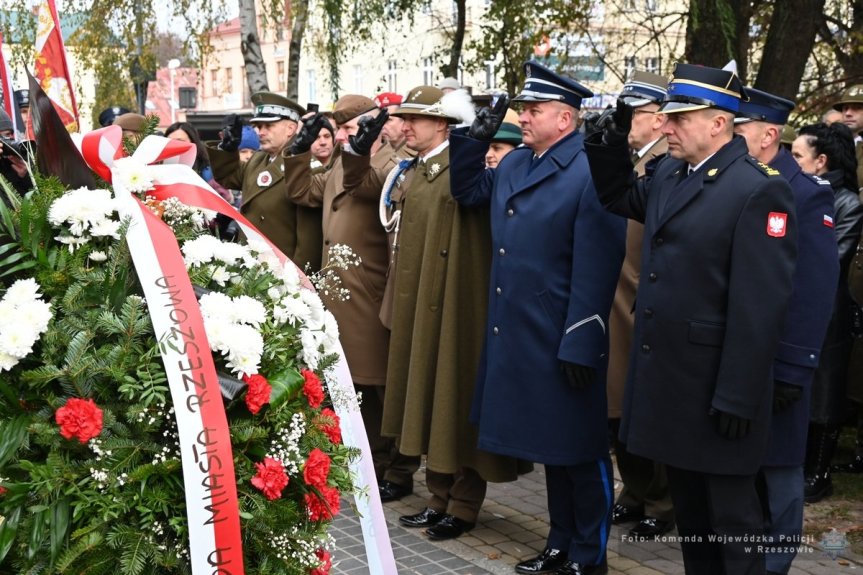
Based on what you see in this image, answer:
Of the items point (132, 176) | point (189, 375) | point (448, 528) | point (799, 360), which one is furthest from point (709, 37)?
point (189, 375)

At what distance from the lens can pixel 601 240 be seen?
16.1 ft

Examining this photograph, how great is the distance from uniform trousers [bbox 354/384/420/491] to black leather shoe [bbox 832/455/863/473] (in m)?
2.62

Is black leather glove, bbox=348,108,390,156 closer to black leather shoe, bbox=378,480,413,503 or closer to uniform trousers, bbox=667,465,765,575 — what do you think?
black leather shoe, bbox=378,480,413,503

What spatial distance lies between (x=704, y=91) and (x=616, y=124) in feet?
1.21

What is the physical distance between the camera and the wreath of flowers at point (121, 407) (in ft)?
9.77

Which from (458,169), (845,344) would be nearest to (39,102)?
(458,169)

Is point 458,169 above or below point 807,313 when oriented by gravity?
above

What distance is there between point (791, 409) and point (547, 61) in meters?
7.95

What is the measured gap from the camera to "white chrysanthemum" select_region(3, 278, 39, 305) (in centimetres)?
313

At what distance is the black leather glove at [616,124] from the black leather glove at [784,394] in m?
1.13

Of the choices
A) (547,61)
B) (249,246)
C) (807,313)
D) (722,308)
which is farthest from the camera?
(547,61)

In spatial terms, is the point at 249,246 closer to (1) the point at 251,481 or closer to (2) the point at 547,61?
(1) the point at 251,481

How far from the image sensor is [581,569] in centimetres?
500

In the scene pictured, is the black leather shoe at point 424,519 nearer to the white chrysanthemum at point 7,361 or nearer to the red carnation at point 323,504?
the red carnation at point 323,504
